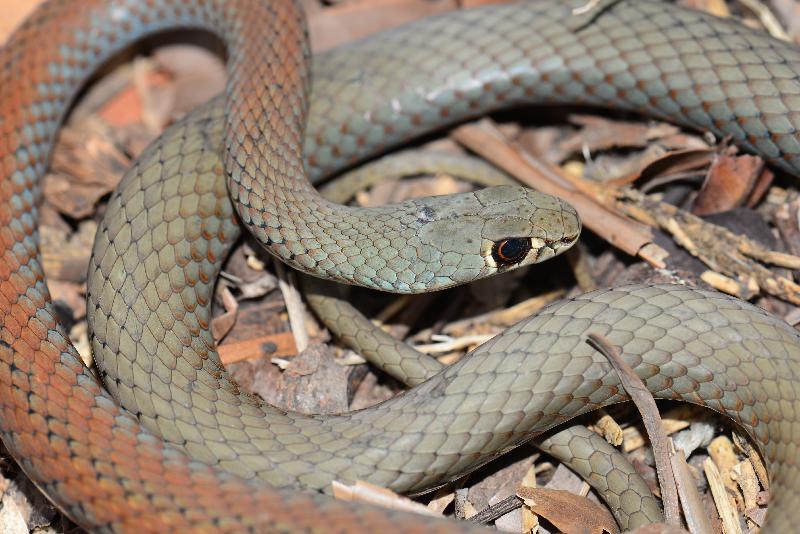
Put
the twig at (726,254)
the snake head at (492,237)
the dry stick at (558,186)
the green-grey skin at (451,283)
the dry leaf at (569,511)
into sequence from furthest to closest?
1. the dry stick at (558,186)
2. the twig at (726,254)
3. the snake head at (492,237)
4. the dry leaf at (569,511)
5. the green-grey skin at (451,283)

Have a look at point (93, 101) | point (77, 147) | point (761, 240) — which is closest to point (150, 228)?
point (77, 147)

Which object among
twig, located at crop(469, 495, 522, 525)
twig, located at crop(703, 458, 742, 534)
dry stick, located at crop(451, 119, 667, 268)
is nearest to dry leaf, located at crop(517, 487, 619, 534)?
twig, located at crop(469, 495, 522, 525)

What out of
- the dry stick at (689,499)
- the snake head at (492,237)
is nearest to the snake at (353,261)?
the snake head at (492,237)

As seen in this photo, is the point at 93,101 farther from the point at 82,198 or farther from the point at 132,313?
the point at 132,313

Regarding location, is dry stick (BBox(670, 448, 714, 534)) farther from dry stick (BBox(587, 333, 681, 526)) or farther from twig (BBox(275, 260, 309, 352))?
twig (BBox(275, 260, 309, 352))

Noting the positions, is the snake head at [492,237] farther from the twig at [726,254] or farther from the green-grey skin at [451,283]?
the twig at [726,254]

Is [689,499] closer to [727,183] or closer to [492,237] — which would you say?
[492,237]

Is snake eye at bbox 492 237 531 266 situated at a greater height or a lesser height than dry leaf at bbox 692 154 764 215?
greater

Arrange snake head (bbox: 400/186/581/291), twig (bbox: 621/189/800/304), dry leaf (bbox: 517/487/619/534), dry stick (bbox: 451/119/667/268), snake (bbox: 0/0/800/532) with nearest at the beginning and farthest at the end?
snake (bbox: 0/0/800/532)
dry leaf (bbox: 517/487/619/534)
snake head (bbox: 400/186/581/291)
twig (bbox: 621/189/800/304)
dry stick (bbox: 451/119/667/268)
